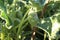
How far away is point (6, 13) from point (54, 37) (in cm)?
24

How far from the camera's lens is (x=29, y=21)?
2.38 ft

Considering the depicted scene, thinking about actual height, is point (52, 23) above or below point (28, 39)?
above

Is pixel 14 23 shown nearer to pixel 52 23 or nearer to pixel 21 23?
pixel 21 23

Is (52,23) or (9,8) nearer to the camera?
(52,23)

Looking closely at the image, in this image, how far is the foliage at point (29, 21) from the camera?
0.70 m

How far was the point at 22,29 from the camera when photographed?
0.78m

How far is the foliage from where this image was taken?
0.70m

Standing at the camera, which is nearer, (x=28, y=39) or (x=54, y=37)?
(x=54, y=37)

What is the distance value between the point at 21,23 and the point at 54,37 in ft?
0.53

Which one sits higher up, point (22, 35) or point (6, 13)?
point (6, 13)

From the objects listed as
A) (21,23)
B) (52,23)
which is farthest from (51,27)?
(21,23)

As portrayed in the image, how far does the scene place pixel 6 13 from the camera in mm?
756

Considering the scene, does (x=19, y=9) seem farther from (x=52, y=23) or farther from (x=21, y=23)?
(x=52, y=23)

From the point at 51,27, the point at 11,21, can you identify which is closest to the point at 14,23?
the point at 11,21
